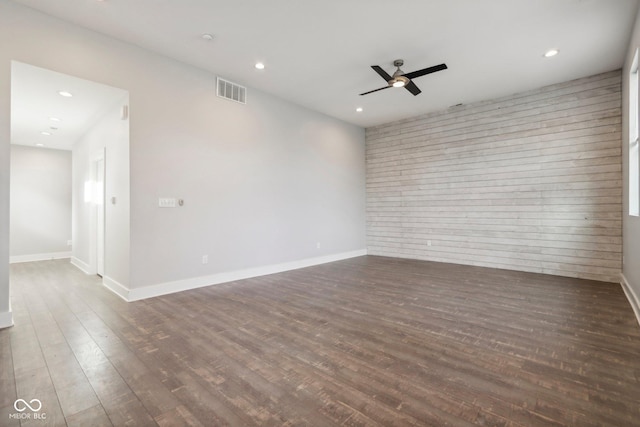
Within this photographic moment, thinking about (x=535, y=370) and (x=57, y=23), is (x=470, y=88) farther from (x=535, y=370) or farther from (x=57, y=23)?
(x=57, y=23)

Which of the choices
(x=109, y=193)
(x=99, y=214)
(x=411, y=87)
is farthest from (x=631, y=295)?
(x=99, y=214)

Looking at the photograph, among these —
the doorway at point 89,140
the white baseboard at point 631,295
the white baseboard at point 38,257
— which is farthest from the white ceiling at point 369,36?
the white baseboard at point 38,257

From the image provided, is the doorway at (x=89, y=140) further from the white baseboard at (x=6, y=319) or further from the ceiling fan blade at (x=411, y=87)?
the ceiling fan blade at (x=411, y=87)

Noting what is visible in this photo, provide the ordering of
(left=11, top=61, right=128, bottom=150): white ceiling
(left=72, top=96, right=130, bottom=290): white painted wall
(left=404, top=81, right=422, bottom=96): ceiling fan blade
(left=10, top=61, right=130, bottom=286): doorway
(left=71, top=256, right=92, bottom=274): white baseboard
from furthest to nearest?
(left=71, top=256, right=92, bottom=274): white baseboard
(left=404, top=81, right=422, bottom=96): ceiling fan blade
(left=72, top=96, right=130, bottom=290): white painted wall
(left=10, top=61, right=130, bottom=286): doorway
(left=11, top=61, right=128, bottom=150): white ceiling

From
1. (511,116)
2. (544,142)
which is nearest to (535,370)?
(544,142)

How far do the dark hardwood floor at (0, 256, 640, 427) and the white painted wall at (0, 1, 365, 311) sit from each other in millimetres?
872

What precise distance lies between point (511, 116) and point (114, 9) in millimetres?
6425

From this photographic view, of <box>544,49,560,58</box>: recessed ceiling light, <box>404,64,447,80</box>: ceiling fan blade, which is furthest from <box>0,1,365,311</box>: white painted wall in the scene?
<box>544,49,560,58</box>: recessed ceiling light

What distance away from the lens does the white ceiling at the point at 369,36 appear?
3129 mm

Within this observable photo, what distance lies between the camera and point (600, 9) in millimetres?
3182

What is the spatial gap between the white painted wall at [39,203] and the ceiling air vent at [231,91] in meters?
5.76

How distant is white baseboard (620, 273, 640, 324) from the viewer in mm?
3087

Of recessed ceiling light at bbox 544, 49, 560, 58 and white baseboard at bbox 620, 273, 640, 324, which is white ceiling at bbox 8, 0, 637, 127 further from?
white baseboard at bbox 620, 273, 640, 324

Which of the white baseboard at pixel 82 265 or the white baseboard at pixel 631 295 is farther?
the white baseboard at pixel 82 265
